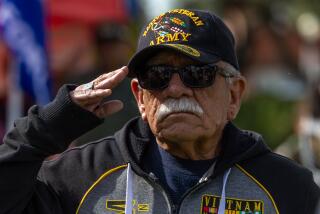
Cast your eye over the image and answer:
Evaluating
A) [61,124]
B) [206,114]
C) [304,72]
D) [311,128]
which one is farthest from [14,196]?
[304,72]

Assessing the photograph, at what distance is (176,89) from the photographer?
15.0 ft

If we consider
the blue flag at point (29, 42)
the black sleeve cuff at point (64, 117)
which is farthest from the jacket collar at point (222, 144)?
the blue flag at point (29, 42)

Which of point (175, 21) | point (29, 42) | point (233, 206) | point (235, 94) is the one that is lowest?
point (29, 42)

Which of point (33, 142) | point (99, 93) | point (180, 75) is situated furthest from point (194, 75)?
point (33, 142)

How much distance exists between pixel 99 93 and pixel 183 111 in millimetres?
407

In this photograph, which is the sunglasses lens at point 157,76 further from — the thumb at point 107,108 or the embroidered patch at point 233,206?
the embroidered patch at point 233,206

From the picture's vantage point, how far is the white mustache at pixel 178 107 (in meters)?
4.57

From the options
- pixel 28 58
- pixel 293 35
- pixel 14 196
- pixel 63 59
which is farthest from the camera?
pixel 293 35

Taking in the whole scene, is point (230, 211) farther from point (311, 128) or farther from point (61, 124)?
point (311, 128)

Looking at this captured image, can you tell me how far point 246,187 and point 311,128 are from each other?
389 cm

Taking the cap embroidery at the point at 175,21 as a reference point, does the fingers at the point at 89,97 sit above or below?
below

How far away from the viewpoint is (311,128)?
27.9ft

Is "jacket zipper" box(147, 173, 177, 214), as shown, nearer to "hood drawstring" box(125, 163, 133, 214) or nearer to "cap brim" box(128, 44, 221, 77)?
"hood drawstring" box(125, 163, 133, 214)

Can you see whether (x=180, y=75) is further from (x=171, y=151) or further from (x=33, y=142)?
(x=33, y=142)
